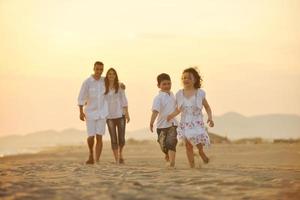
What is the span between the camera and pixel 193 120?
8391 millimetres

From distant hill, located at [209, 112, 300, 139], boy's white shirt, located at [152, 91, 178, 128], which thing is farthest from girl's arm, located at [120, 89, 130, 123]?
distant hill, located at [209, 112, 300, 139]

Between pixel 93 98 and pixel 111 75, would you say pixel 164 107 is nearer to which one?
pixel 111 75

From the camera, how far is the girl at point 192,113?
327 inches

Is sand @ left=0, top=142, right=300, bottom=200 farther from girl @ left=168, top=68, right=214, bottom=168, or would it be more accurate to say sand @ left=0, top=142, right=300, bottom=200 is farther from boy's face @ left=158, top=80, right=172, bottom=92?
boy's face @ left=158, top=80, right=172, bottom=92

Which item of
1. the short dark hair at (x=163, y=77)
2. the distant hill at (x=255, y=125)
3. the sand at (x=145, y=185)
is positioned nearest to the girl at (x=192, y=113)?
the short dark hair at (x=163, y=77)

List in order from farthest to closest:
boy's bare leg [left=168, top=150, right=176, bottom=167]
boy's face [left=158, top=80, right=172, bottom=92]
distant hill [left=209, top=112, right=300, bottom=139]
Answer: distant hill [left=209, top=112, right=300, bottom=139], boy's face [left=158, top=80, right=172, bottom=92], boy's bare leg [left=168, top=150, right=176, bottom=167]

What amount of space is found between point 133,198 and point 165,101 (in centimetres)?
422

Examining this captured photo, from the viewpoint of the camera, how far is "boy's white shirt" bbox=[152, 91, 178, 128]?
905 cm

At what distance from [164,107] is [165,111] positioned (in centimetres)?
7

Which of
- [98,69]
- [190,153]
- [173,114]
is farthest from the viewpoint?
[98,69]

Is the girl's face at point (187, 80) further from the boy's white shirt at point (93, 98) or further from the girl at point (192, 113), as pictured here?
the boy's white shirt at point (93, 98)

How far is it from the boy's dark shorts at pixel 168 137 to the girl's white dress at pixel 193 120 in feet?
1.67

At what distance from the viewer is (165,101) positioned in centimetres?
905

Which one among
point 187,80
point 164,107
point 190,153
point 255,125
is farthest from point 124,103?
point 255,125
